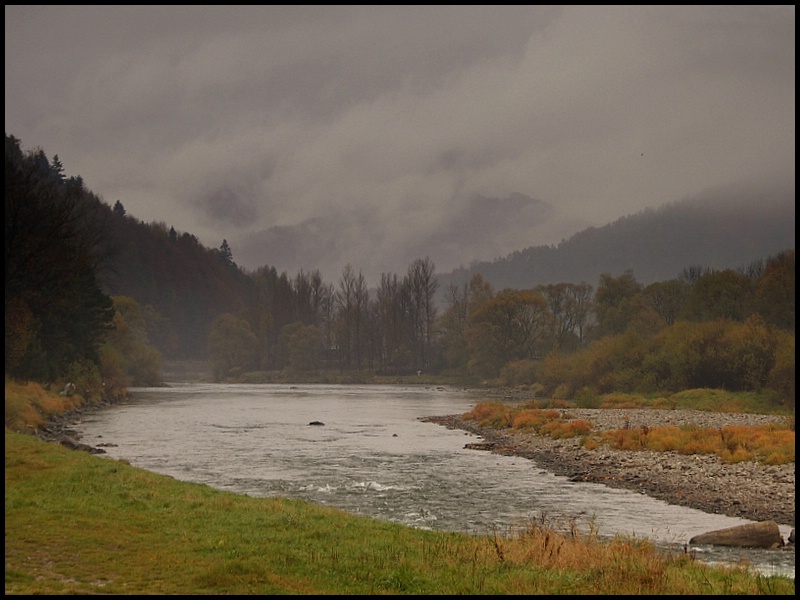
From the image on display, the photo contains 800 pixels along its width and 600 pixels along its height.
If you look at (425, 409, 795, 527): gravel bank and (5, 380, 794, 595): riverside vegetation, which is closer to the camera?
(5, 380, 794, 595): riverside vegetation

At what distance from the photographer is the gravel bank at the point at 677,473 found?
2744cm

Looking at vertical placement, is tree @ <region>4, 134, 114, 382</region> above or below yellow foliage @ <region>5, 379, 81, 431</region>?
above

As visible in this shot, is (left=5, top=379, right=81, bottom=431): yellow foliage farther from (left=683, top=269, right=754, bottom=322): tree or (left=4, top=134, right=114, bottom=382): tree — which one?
(left=683, top=269, right=754, bottom=322): tree

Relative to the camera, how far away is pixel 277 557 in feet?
45.8

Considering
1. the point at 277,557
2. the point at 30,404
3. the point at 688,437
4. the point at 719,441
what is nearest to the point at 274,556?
the point at 277,557

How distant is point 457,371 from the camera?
145m

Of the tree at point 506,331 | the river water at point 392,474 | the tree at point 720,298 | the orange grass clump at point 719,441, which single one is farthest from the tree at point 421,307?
the orange grass clump at point 719,441

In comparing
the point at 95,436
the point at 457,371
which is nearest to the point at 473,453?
the point at 95,436

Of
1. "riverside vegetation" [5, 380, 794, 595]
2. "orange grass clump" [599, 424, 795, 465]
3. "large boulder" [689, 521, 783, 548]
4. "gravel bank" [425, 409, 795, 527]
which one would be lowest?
"gravel bank" [425, 409, 795, 527]

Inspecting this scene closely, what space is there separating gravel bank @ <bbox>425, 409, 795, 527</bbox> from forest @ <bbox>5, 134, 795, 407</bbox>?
26183mm

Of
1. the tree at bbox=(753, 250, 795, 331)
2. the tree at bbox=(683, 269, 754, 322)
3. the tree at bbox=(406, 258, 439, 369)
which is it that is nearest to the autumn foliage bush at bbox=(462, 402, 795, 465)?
the tree at bbox=(753, 250, 795, 331)

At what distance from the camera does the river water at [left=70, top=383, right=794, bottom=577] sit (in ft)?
78.8

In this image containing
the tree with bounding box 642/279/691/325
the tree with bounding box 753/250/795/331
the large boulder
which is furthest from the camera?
the tree with bounding box 642/279/691/325

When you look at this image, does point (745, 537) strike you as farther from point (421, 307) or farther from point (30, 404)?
point (421, 307)
